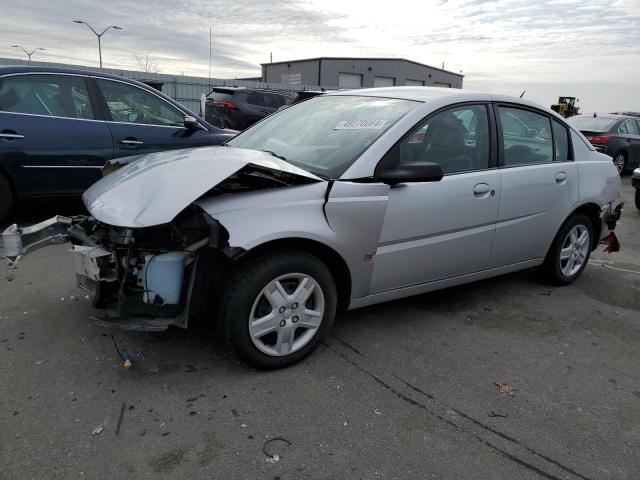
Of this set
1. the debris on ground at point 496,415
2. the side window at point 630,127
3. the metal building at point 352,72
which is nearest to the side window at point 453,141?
the debris on ground at point 496,415

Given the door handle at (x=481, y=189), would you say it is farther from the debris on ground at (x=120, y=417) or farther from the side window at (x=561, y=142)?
the debris on ground at (x=120, y=417)

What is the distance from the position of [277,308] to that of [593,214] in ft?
11.0

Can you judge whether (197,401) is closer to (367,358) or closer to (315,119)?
(367,358)

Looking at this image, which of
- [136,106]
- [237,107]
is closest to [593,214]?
[136,106]

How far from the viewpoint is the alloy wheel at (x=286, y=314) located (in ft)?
9.26

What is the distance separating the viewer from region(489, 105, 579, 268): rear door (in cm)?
388

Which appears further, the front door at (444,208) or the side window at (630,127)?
the side window at (630,127)

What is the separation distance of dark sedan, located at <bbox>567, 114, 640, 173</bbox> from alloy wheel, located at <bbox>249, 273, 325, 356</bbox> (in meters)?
11.4

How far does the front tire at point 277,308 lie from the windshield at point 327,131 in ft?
2.17

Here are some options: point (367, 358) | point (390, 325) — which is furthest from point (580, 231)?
point (367, 358)

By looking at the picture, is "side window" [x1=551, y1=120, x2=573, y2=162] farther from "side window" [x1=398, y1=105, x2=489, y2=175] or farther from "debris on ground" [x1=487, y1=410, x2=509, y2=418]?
"debris on ground" [x1=487, y1=410, x2=509, y2=418]

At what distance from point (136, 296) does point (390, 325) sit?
1.76 m

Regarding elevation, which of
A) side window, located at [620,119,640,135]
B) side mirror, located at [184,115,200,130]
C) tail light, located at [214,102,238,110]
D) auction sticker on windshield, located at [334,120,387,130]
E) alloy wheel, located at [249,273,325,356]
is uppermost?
side window, located at [620,119,640,135]

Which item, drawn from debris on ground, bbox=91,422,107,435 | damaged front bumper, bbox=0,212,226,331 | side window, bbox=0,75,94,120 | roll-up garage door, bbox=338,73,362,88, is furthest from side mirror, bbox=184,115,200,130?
roll-up garage door, bbox=338,73,362,88
